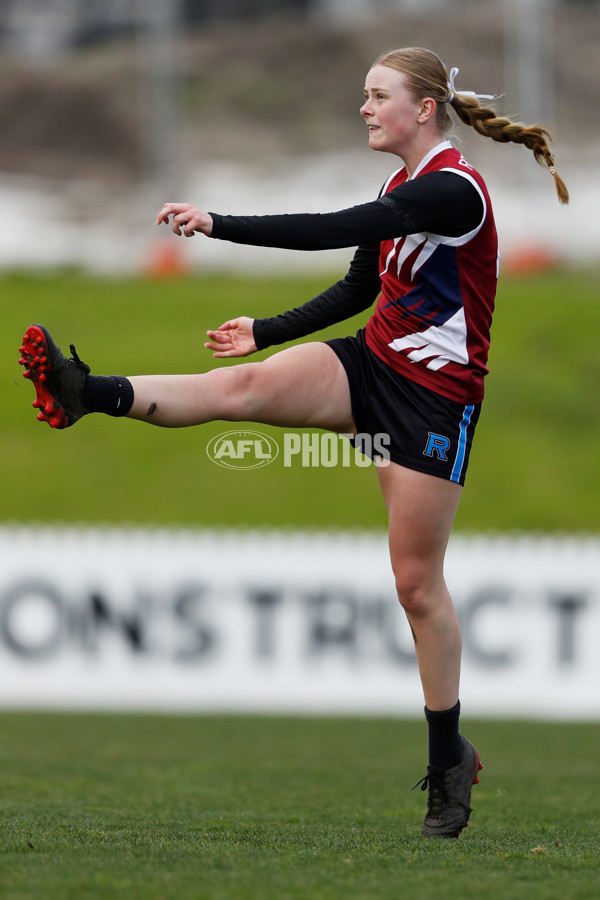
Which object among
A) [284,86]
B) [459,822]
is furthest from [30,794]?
[284,86]

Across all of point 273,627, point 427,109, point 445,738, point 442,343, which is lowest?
point 445,738

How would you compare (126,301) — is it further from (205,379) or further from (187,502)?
(205,379)

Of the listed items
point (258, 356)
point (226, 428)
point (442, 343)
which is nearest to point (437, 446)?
point (442, 343)

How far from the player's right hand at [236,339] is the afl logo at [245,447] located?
50cm

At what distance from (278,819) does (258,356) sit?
7.45 metres

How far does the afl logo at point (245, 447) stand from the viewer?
14.8 ft

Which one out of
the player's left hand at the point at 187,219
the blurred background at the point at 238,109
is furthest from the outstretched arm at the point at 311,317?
the blurred background at the point at 238,109

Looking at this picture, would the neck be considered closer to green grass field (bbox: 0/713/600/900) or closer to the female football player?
the female football player

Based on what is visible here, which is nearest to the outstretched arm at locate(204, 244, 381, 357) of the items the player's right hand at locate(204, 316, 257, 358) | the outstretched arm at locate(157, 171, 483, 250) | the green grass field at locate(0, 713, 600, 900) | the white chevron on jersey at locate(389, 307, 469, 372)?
the player's right hand at locate(204, 316, 257, 358)

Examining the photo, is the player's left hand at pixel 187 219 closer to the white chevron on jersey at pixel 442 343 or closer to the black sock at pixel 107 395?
the black sock at pixel 107 395

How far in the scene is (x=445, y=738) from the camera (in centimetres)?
394

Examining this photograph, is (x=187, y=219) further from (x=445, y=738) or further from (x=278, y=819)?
(x=278, y=819)

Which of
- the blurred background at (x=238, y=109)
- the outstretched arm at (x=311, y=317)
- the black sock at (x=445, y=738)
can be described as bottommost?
the black sock at (x=445, y=738)

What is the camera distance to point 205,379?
12.2ft
